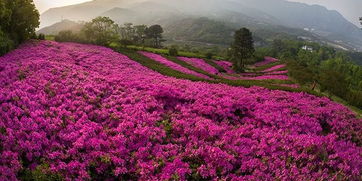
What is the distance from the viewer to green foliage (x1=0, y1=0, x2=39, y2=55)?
3358cm

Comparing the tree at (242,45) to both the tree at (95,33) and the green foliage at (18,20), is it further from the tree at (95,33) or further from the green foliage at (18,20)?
the green foliage at (18,20)

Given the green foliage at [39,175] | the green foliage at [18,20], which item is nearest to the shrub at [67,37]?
the green foliage at [18,20]

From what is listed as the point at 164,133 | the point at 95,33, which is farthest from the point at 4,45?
the point at 95,33

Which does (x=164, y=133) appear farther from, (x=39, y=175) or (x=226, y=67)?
(x=226, y=67)

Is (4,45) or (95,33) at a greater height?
(95,33)

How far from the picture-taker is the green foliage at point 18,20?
1322 inches

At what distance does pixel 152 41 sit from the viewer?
411 feet

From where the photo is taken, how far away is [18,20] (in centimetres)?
3750

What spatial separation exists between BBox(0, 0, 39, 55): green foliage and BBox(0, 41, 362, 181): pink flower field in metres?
18.9

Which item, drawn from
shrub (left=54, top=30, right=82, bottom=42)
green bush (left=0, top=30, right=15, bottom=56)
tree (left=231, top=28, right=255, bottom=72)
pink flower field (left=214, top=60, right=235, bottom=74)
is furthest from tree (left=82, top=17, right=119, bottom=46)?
tree (left=231, top=28, right=255, bottom=72)

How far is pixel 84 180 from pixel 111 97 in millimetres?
7870

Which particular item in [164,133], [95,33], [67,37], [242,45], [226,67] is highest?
[95,33]

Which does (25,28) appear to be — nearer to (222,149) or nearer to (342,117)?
(222,149)

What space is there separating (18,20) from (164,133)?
35932 millimetres
